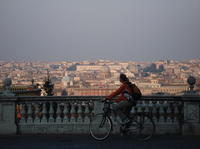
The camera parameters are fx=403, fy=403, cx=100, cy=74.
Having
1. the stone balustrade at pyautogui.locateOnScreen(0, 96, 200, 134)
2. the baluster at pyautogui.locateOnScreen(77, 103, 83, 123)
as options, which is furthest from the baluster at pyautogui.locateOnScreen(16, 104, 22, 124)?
the baluster at pyautogui.locateOnScreen(77, 103, 83, 123)

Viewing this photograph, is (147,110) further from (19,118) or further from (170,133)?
(19,118)

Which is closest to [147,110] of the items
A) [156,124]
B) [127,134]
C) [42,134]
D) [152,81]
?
[156,124]

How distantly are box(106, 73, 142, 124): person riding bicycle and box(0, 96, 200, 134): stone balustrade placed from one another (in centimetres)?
87

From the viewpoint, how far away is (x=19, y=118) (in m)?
9.70

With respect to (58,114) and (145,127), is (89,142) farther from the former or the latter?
(58,114)

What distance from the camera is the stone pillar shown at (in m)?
9.52

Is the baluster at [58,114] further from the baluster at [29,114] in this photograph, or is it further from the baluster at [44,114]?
the baluster at [29,114]

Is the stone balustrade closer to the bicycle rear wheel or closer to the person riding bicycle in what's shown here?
the bicycle rear wheel

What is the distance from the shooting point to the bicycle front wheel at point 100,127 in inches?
339

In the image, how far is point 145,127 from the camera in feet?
28.3

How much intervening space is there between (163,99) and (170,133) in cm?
81

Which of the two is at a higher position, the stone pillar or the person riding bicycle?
the person riding bicycle

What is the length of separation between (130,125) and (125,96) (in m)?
0.65

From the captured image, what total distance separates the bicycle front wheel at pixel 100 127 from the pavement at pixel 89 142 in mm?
141
